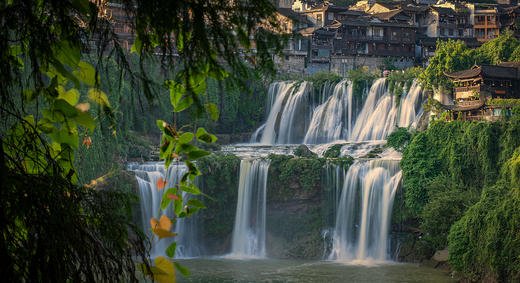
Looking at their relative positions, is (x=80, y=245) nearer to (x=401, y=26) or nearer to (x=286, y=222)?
(x=286, y=222)

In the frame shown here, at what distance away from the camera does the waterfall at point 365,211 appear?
83.3ft

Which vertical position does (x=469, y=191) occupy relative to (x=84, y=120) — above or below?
below

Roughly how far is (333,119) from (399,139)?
6.83m

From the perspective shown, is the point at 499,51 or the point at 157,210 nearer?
the point at 157,210

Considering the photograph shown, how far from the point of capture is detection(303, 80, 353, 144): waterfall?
3416 cm

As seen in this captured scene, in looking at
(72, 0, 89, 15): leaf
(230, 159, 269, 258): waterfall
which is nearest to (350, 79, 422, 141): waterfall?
(230, 159, 269, 258): waterfall

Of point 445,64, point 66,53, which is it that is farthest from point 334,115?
point 66,53

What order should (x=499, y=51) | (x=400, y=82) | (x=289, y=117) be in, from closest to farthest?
1. (x=400, y=82)
2. (x=289, y=117)
3. (x=499, y=51)

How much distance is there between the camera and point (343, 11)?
171 feet

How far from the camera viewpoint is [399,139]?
2798 cm

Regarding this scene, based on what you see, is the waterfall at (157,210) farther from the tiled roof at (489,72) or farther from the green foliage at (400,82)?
the tiled roof at (489,72)

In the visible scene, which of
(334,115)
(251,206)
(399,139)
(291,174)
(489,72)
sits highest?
(489,72)

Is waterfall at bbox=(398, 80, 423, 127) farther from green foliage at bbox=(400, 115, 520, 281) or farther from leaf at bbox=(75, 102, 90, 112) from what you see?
leaf at bbox=(75, 102, 90, 112)

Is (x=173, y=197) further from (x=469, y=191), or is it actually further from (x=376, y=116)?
(x=376, y=116)
